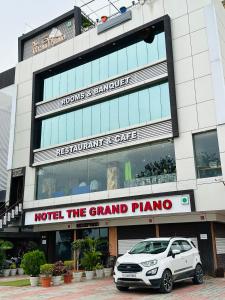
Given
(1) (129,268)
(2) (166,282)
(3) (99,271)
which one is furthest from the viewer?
(3) (99,271)

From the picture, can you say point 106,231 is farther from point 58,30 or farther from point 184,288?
point 58,30

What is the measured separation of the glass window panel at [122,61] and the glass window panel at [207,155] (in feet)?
24.5

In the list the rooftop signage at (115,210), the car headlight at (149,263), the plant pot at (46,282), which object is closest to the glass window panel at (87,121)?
the rooftop signage at (115,210)

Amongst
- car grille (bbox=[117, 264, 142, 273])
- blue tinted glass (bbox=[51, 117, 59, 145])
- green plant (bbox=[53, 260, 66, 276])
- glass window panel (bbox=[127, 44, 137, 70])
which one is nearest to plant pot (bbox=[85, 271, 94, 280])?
green plant (bbox=[53, 260, 66, 276])

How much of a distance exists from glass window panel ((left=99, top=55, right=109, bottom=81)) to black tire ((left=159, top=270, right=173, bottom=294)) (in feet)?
51.0

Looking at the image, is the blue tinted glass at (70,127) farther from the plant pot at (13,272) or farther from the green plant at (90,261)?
the plant pot at (13,272)

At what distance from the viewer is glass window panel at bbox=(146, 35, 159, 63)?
22572mm

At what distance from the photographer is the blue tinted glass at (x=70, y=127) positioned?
25.3 meters

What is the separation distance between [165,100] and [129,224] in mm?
8187

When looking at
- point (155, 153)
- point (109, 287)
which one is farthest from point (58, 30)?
point (109, 287)

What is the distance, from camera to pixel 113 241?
76.5 ft

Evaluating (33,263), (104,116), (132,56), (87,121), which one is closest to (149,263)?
(33,263)

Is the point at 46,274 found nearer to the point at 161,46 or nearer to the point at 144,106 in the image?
the point at 144,106

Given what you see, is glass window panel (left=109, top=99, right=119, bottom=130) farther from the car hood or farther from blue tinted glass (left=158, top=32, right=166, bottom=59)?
the car hood
